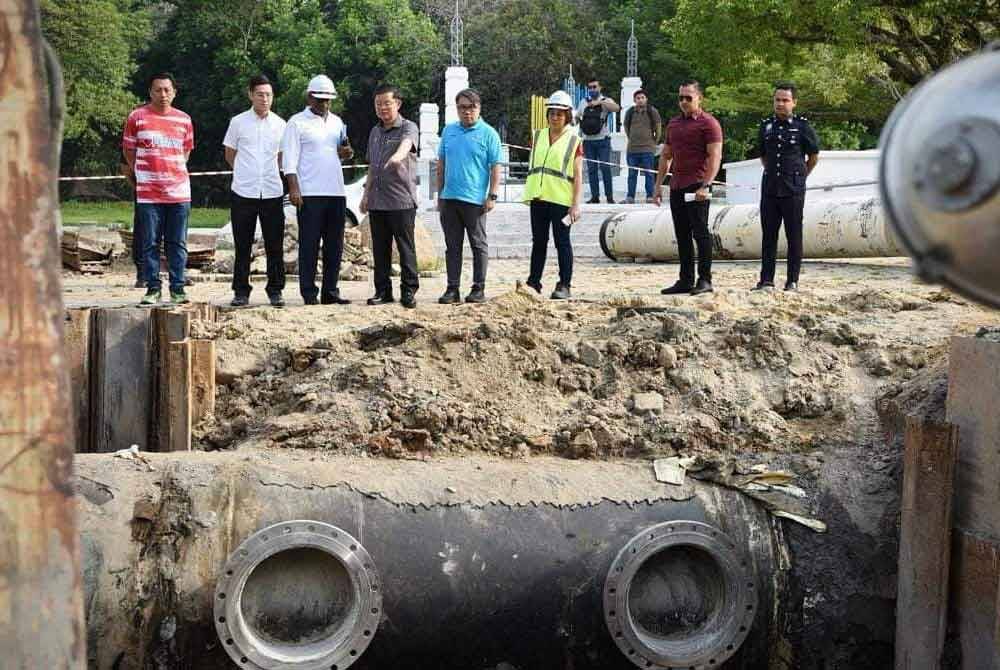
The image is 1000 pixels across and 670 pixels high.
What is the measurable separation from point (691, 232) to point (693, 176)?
40 centimetres

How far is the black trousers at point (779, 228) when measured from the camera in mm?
9711

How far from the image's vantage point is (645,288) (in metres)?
11.0

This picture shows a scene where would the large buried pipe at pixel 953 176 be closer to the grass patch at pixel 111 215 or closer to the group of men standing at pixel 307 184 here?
the group of men standing at pixel 307 184

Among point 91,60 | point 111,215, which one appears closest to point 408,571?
point 111,215

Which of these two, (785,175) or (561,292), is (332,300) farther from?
(785,175)

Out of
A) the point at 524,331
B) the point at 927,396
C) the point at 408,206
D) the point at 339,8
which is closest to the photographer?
the point at 927,396

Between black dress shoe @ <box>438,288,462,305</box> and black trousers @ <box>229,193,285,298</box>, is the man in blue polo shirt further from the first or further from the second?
black trousers @ <box>229,193,285,298</box>

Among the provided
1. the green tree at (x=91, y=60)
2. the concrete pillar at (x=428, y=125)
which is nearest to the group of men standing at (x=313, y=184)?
the concrete pillar at (x=428, y=125)

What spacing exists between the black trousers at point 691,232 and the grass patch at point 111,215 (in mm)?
14496

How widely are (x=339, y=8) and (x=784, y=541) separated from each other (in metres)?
31.9

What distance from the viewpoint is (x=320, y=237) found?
949 centimetres

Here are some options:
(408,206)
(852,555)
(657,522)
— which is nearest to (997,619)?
(852,555)

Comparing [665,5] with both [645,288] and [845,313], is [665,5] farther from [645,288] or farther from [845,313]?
[845,313]

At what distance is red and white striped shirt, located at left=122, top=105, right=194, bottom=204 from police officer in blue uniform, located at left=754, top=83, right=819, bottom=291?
3.94 m
